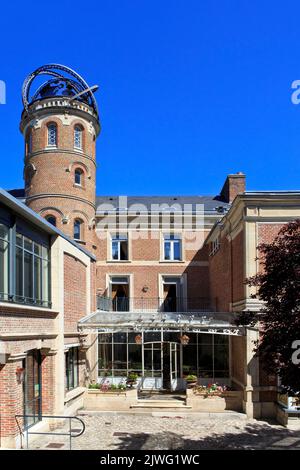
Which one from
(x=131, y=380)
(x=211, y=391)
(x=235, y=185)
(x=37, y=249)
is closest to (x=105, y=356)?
(x=131, y=380)

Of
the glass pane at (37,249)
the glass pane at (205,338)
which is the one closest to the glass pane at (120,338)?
the glass pane at (205,338)

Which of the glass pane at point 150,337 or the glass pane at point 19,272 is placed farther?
the glass pane at point 150,337

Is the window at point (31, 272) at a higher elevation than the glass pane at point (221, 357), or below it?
higher

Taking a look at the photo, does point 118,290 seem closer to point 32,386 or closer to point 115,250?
point 115,250

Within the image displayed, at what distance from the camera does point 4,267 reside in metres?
11.7

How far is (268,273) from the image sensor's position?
979 cm

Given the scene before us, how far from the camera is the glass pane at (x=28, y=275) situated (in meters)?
13.2

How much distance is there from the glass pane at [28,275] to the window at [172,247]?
15.2 metres

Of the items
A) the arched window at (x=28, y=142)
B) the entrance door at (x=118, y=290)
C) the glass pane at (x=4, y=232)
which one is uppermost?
the arched window at (x=28, y=142)

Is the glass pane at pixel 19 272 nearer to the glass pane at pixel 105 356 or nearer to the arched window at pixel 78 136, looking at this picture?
the glass pane at pixel 105 356

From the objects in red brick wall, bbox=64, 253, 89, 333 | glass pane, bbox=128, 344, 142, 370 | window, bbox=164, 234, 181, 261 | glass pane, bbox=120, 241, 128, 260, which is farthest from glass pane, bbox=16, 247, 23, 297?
window, bbox=164, 234, 181, 261

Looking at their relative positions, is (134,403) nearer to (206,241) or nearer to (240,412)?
(240,412)
